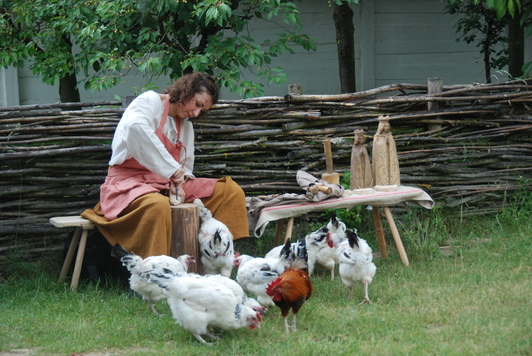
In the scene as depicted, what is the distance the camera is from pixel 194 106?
488 centimetres

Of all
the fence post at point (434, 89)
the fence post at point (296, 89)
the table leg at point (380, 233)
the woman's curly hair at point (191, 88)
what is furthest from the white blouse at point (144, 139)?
the fence post at point (434, 89)

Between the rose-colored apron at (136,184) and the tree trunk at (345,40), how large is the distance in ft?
12.3

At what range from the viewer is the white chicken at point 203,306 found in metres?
3.66

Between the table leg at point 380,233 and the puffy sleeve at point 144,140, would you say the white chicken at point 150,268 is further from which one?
the table leg at point 380,233

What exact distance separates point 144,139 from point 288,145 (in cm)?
171

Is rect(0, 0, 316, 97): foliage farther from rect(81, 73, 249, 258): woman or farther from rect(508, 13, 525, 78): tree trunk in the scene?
rect(508, 13, 525, 78): tree trunk

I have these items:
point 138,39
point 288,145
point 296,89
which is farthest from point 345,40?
point 138,39

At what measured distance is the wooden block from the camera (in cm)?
467

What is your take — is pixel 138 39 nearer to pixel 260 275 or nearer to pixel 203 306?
pixel 260 275

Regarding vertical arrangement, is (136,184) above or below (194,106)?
below

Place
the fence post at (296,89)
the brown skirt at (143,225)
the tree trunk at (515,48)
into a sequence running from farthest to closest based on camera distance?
the tree trunk at (515,48) < the fence post at (296,89) < the brown skirt at (143,225)

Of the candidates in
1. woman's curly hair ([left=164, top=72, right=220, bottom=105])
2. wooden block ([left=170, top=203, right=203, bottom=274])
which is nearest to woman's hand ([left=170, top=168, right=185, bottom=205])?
wooden block ([left=170, top=203, right=203, bottom=274])

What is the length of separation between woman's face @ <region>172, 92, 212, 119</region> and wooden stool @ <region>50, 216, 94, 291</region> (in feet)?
3.46

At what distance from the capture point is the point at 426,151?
20.4 feet
